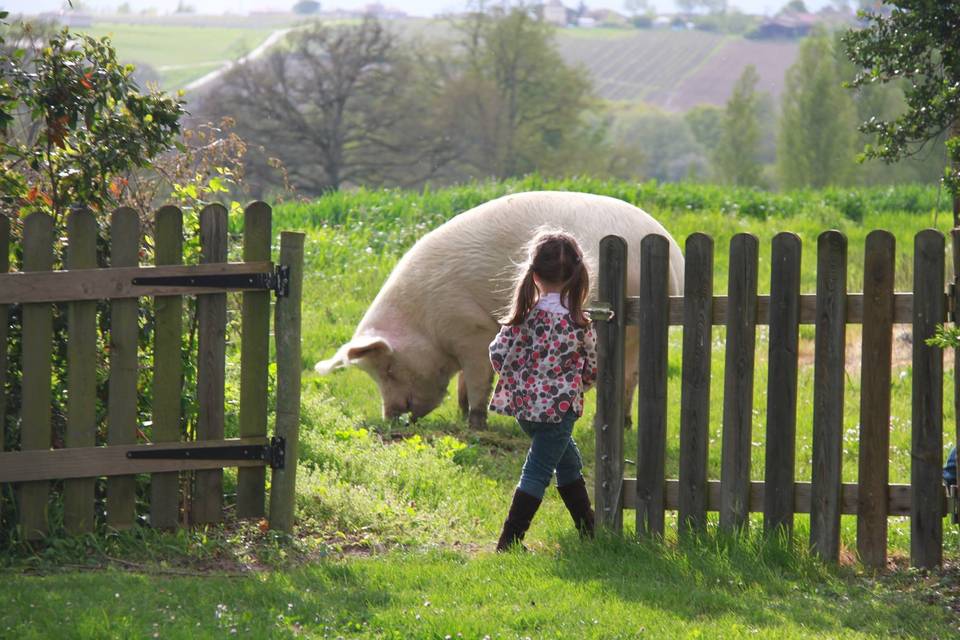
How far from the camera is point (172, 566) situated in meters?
5.38

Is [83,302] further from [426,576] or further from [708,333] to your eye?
[708,333]

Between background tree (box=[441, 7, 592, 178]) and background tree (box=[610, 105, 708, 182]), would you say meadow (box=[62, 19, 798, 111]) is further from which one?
background tree (box=[441, 7, 592, 178])

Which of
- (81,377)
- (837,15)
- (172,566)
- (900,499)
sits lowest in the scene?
(172,566)

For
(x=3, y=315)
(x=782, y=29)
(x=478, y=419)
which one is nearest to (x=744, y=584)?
(x=3, y=315)

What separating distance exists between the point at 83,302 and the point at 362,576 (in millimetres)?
1873

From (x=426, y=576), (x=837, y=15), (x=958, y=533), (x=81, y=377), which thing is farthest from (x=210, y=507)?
(x=837, y=15)

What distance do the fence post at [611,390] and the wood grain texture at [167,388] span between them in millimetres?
A: 2061

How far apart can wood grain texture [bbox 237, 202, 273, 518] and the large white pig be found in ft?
10.0

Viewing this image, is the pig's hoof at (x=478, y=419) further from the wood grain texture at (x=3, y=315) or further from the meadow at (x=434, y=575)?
the wood grain texture at (x=3, y=315)

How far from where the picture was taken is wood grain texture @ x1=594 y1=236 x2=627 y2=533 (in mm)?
5691

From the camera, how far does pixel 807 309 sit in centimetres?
546

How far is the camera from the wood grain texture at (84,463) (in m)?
5.46

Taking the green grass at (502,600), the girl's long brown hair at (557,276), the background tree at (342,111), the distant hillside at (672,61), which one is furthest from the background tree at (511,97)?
the distant hillside at (672,61)

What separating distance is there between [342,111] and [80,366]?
151ft
